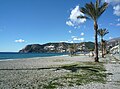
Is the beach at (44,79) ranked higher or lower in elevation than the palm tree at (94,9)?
lower

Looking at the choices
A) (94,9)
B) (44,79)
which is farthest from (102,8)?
(44,79)

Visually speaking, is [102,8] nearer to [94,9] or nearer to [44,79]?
[94,9]

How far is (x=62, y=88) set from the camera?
37.4ft

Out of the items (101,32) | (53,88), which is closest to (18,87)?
(53,88)

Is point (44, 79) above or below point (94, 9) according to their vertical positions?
below

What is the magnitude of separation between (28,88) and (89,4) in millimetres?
25976

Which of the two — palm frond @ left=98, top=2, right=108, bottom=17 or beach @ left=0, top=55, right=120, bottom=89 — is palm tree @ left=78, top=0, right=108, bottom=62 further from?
beach @ left=0, top=55, right=120, bottom=89

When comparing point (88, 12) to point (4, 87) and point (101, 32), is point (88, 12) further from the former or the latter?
point (101, 32)

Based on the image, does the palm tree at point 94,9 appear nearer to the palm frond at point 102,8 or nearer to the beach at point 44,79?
the palm frond at point 102,8

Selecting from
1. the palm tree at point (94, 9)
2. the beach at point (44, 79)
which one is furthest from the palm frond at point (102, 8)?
the beach at point (44, 79)

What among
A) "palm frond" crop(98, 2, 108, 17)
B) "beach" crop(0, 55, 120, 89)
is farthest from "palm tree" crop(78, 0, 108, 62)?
"beach" crop(0, 55, 120, 89)

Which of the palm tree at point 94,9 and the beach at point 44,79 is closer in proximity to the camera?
the beach at point 44,79

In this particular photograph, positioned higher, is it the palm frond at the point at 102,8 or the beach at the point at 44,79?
the palm frond at the point at 102,8

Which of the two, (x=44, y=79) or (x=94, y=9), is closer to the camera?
(x=44, y=79)
